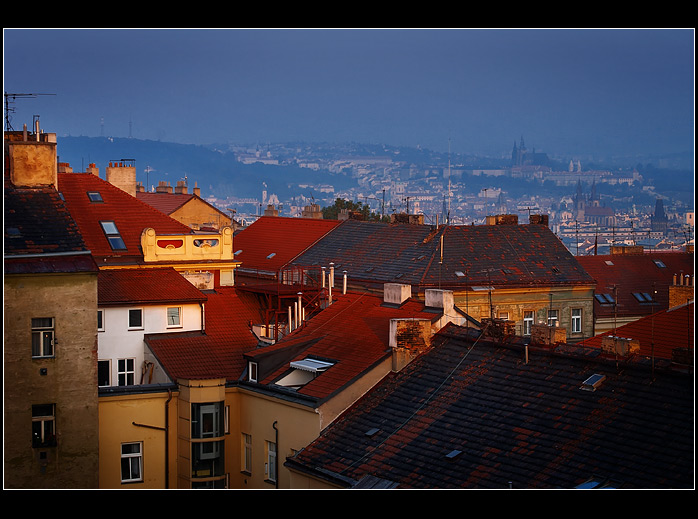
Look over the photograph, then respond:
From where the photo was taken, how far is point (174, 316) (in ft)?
133

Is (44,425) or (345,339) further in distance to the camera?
(345,339)

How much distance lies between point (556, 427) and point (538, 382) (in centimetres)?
214

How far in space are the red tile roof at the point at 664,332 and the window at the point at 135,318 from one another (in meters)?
15.0

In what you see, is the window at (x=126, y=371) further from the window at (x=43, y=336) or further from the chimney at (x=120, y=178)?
the chimney at (x=120, y=178)

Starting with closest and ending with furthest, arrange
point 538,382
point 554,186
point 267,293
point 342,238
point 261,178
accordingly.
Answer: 1. point 538,382
2. point 267,293
3. point 342,238
4. point 554,186
5. point 261,178

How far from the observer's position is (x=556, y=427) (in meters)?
25.0

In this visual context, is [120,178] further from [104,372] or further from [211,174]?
[211,174]

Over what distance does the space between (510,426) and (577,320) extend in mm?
31808

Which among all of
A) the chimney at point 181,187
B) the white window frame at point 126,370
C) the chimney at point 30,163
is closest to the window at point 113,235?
the white window frame at point 126,370

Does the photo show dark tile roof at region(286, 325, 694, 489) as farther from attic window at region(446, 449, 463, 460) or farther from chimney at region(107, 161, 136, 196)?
chimney at region(107, 161, 136, 196)

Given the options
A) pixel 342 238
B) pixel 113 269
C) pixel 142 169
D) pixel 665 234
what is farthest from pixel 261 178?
pixel 113 269

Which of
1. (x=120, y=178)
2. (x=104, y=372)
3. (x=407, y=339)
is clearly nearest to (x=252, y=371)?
(x=407, y=339)

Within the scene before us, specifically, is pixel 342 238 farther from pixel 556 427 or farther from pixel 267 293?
pixel 556 427

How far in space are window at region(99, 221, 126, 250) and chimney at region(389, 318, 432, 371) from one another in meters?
19.2
